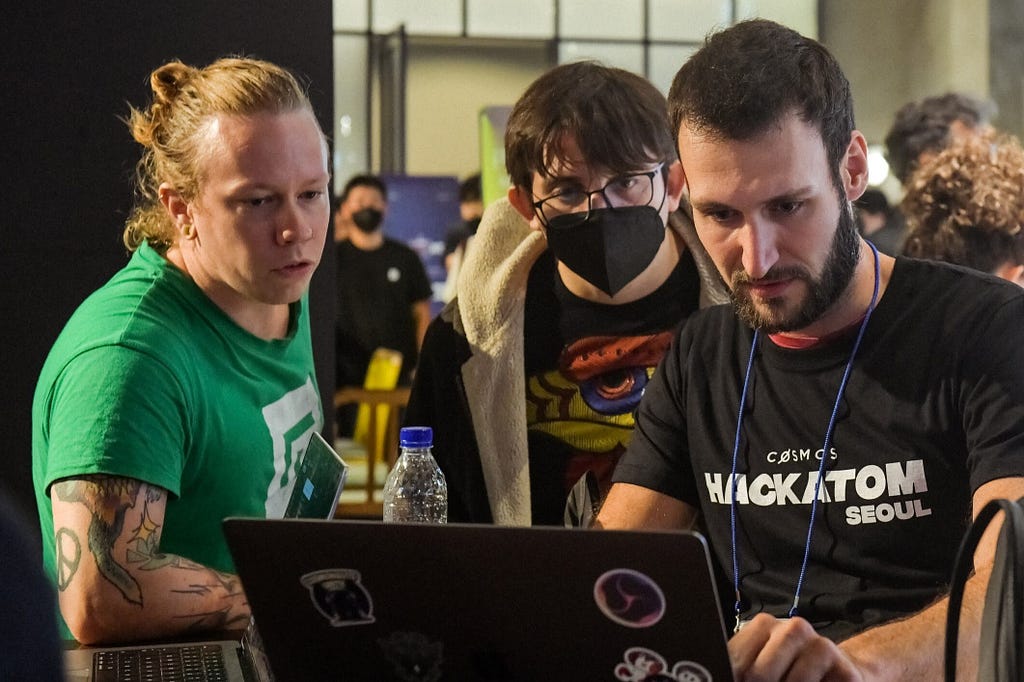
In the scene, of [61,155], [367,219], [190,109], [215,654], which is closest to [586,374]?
[190,109]

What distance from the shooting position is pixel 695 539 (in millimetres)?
968

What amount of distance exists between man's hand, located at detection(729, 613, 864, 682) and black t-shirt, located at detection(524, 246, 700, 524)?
1.08m

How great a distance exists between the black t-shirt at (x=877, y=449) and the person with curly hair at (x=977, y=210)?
1.30 metres

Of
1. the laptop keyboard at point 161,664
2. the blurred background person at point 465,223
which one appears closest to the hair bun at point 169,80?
the laptop keyboard at point 161,664

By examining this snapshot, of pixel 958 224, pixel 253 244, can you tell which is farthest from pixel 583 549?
pixel 958 224

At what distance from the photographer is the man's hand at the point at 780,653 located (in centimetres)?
118

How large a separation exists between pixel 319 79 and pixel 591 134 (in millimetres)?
743

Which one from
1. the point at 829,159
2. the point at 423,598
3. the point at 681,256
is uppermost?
the point at 829,159

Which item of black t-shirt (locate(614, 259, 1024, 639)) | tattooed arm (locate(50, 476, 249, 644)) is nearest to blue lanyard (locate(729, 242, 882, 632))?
black t-shirt (locate(614, 259, 1024, 639))

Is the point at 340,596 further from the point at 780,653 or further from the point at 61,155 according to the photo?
the point at 61,155

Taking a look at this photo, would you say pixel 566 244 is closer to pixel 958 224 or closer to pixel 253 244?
pixel 253 244

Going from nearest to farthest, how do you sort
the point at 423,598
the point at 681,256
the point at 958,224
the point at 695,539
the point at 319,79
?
1. the point at 695,539
2. the point at 423,598
3. the point at 681,256
4. the point at 319,79
5. the point at 958,224

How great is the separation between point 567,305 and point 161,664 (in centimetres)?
106

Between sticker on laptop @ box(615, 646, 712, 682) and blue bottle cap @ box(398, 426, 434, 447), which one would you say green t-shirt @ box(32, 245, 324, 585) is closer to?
blue bottle cap @ box(398, 426, 434, 447)
